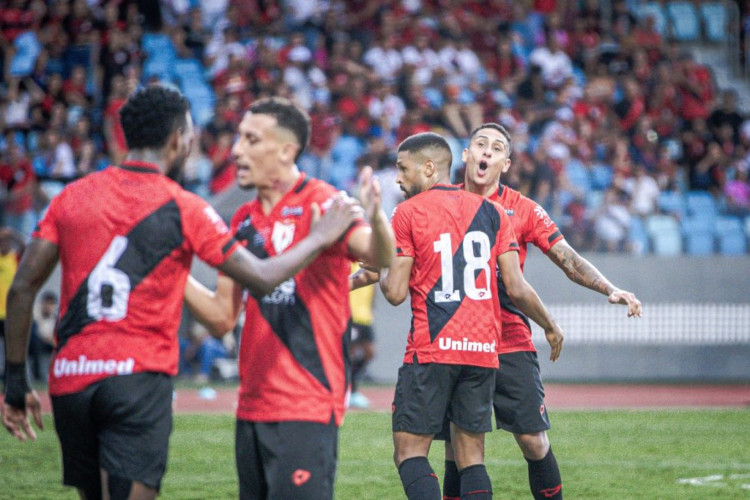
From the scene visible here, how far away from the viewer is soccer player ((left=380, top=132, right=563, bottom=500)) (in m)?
5.41

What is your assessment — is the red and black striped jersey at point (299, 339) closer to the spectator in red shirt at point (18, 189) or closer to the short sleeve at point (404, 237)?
the short sleeve at point (404, 237)

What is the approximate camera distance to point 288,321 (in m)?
4.09

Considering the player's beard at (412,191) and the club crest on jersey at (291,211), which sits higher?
the player's beard at (412,191)

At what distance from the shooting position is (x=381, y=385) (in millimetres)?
15492

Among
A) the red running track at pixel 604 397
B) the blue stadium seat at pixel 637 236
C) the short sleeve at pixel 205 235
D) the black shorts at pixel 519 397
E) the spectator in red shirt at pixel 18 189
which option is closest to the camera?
the short sleeve at pixel 205 235

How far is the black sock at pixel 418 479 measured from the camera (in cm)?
536

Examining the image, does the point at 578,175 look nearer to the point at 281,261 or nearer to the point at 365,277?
the point at 365,277

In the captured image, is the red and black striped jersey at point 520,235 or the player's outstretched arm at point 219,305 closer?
the player's outstretched arm at point 219,305

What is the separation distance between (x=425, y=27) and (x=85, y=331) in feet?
53.9

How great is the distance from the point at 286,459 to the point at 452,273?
5.96 ft

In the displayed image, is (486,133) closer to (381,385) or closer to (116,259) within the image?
(116,259)

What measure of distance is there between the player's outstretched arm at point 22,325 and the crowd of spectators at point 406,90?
10.6 m

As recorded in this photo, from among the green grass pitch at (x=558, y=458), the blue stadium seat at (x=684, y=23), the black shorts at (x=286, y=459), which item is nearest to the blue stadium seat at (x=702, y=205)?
the green grass pitch at (x=558, y=458)

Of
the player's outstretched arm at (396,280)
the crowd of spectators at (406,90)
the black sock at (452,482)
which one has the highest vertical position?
the crowd of spectators at (406,90)
